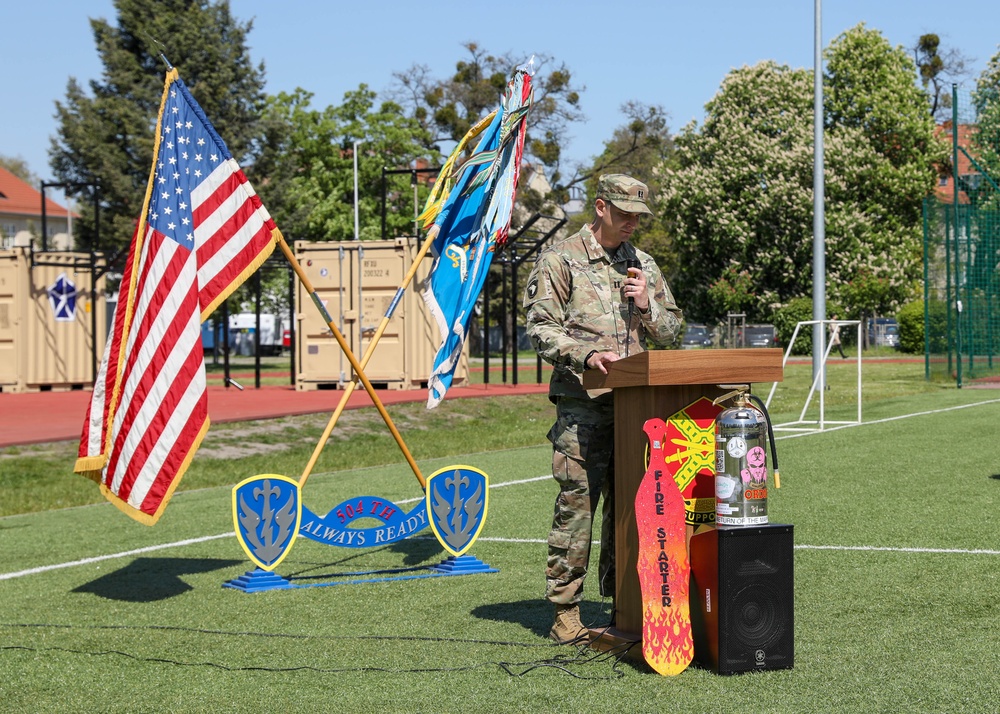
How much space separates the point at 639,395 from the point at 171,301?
10.8 ft

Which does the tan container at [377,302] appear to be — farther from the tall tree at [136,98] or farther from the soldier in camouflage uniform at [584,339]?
the tall tree at [136,98]

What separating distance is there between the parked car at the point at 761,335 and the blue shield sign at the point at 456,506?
43555 mm

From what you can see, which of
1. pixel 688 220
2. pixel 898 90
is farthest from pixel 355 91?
pixel 898 90

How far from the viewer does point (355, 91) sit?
202 feet

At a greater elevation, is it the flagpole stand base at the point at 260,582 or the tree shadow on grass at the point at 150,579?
the flagpole stand base at the point at 260,582

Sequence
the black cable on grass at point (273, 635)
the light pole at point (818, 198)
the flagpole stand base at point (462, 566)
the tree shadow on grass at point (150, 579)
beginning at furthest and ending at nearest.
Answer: the light pole at point (818, 198) → the flagpole stand base at point (462, 566) → the tree shadow on grass at point (150, 579) → the black cable on grass at point (273, 635)

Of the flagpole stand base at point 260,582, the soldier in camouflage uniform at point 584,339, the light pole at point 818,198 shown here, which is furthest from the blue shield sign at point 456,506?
the light pole at point 818,198

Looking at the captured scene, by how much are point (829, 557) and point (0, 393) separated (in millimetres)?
24031

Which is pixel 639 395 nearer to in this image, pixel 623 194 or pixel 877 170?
pixel 623 194

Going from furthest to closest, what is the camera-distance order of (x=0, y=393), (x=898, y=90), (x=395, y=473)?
(x=898, y=90) < (x=0, y=393) < (x=395, y=473)

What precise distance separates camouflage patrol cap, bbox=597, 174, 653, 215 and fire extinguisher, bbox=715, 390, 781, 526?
3.71ft

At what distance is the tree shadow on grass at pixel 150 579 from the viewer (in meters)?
7.62

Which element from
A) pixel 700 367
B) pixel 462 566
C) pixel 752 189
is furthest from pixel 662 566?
pixel 752 189

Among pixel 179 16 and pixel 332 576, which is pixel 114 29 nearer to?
pixel 179 16
